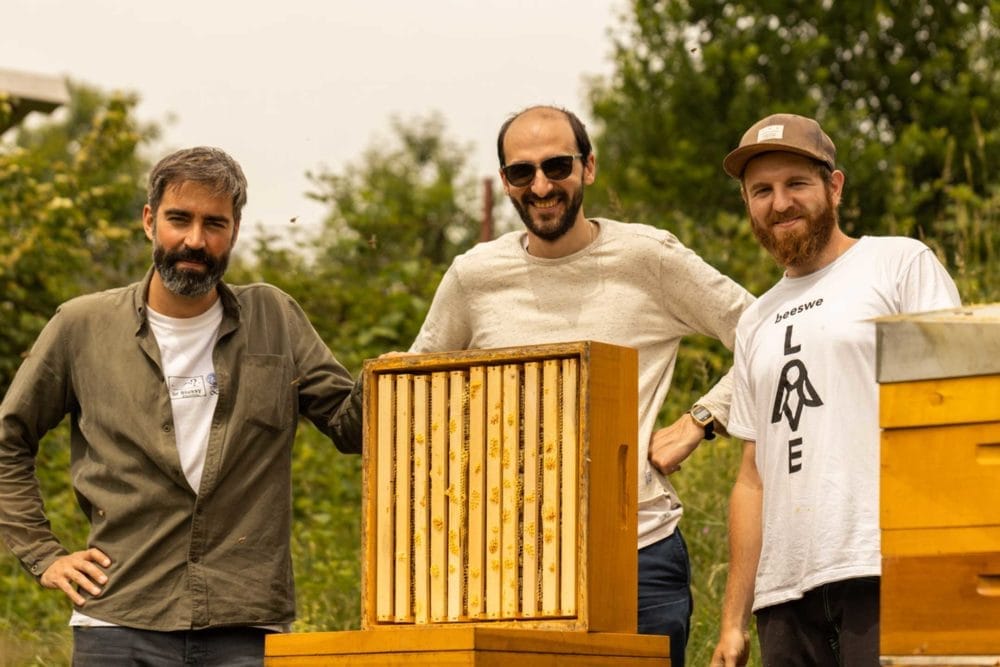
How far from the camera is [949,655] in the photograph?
2.98 metres

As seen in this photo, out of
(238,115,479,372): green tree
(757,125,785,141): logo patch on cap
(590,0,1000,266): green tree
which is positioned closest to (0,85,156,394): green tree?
(238,115,479,372): green tree

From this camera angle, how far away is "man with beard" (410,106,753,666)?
4148 millimetres

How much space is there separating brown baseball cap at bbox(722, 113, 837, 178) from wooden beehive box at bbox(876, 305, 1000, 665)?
3.15 ft

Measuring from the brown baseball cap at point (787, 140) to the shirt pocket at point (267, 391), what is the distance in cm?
132

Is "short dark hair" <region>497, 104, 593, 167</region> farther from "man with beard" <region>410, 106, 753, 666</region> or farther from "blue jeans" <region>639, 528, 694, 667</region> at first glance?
A: "blue jeans" <region>639, 528, 694, 667</region>

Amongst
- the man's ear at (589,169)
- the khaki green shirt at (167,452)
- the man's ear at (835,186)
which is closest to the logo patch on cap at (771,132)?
the man's ear at (835,186)

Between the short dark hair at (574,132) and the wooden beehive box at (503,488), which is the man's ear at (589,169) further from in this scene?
the wooden beehive box at (503,488)

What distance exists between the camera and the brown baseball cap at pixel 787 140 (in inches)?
155

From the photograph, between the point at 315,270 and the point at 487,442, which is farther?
the point at 315,270

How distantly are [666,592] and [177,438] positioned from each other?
Result: 1338mm

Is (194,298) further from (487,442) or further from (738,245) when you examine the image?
(738,245)

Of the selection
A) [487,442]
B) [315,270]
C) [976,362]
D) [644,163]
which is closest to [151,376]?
[487,442]

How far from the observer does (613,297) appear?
418 centimetres

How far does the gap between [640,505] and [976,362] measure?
1.33 meters
